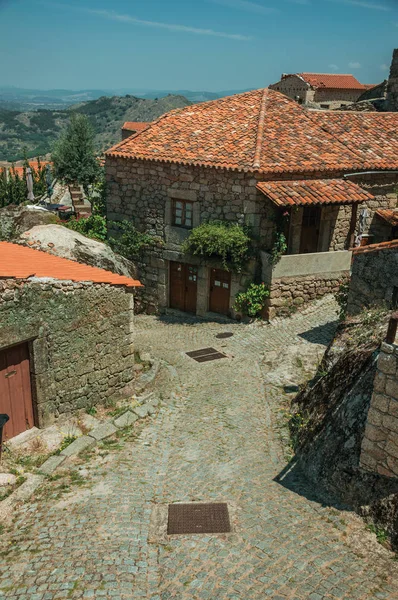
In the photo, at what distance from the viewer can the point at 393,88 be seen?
76.3 ft

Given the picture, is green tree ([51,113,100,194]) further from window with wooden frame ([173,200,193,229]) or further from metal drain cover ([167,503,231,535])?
metal drain cover ([167,503,231,535])

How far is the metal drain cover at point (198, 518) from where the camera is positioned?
20.7ft

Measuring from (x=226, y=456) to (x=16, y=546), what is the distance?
3445mm

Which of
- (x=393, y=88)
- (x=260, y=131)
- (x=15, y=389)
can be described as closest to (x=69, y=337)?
(x=15, y=389)

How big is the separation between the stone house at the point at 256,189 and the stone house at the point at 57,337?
21.0 feet

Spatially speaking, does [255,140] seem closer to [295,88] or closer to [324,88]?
[295,88]

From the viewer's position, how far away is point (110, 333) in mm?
9766

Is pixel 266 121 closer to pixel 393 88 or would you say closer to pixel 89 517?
pixel 393 88

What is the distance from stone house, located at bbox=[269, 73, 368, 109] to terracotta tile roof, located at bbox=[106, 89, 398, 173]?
64.2ft

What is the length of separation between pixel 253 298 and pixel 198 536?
9.96 meters

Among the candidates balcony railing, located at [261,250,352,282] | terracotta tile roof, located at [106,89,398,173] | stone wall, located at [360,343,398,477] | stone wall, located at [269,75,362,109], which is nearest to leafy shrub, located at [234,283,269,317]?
balcony railing, located at [261,250,352,282]

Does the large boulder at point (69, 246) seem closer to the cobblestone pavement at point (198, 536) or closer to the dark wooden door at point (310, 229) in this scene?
the cobblestone pavement at point (198, 536)

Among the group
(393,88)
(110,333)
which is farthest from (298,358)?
(393,88)

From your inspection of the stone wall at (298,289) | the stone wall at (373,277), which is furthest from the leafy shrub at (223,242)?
the stone wall at (373,277)
